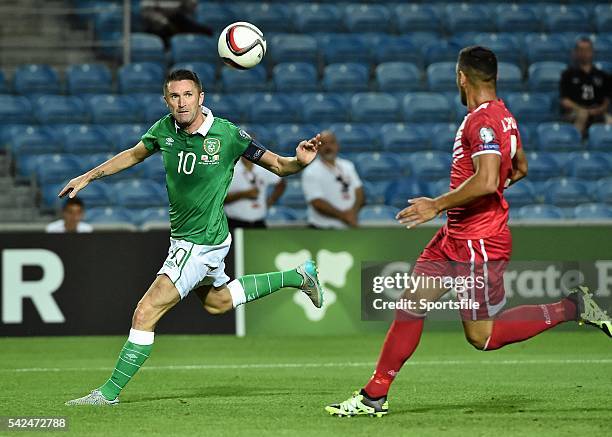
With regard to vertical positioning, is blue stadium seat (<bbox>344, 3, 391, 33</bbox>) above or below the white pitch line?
above

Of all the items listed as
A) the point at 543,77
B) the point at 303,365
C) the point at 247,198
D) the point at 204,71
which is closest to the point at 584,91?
the point at 543,77

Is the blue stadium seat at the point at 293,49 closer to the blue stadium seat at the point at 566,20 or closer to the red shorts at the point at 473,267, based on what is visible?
the blue stadium seat at the point at 566,20

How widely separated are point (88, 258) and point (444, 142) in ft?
19.4

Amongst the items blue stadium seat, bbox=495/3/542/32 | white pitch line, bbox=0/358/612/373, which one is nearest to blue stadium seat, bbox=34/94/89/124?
blue stadium seat, bbox=495/3/542/32

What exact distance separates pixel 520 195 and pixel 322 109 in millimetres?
3002

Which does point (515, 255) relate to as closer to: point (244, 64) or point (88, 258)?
point (88, 258)

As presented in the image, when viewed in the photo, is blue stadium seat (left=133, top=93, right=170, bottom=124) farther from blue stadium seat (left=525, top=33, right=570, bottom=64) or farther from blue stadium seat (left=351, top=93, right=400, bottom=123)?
blue stadium seat (left=525, top=33, right=570, bottom=64)

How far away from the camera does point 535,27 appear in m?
19.3

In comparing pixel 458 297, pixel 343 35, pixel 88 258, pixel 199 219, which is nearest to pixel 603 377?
pixel 458 297

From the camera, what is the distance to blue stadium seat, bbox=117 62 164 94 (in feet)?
57.2

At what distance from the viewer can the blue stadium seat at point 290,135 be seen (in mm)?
16344

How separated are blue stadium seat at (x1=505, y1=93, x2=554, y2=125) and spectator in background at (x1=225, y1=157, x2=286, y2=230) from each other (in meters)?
5.11

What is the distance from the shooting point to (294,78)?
1775cm
